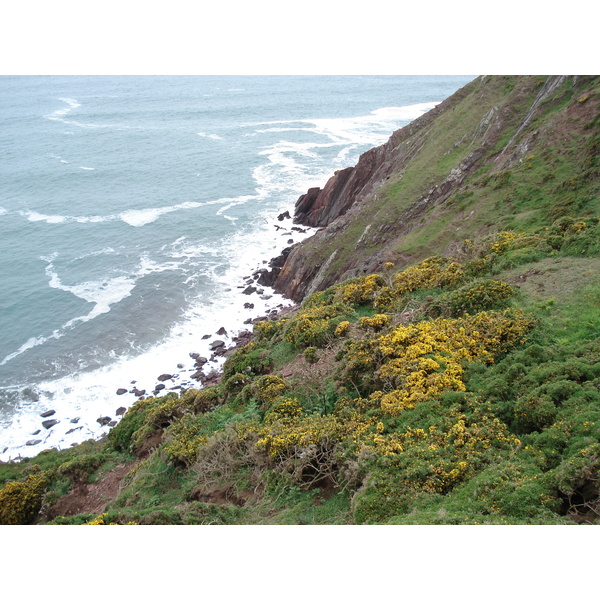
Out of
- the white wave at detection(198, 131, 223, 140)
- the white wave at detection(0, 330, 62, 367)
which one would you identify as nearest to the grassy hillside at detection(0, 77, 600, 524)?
the white wave at detection(0, 330, 62, 367)

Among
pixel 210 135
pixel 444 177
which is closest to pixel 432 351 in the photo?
pixel 444 177

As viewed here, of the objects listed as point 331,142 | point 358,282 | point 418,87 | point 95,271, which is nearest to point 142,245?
point 95,271

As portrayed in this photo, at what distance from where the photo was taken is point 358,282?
880 inches

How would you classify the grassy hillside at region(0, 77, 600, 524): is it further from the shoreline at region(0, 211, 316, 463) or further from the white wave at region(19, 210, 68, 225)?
the white wave at region(19, 210, 68, 225)

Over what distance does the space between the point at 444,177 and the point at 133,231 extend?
36.2m

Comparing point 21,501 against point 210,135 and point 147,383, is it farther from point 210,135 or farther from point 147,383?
point 210,135

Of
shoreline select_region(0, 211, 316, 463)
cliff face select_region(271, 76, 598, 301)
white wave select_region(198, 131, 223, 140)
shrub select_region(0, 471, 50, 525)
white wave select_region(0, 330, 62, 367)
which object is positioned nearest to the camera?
shrub select_region(0, 471, 50, 525)

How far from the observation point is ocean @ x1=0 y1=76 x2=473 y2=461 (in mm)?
32781

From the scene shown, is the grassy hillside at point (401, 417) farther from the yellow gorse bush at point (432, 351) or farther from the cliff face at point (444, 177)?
the cliff face at point (444, 177)

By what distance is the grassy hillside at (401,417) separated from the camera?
27.8ft

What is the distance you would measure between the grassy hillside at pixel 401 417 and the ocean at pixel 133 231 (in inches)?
495

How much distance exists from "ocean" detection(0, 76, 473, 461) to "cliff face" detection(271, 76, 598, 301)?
20.4 feet

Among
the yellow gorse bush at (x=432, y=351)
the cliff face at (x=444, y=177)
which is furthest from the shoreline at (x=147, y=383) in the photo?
the yellow gorse bush at (x=432, y=351)

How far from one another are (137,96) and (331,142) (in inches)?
3000
